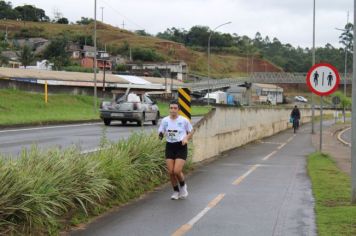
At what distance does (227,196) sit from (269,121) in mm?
22548

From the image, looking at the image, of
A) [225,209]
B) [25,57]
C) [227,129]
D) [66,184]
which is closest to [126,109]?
[227,129]

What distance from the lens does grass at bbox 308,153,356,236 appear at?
778 cm

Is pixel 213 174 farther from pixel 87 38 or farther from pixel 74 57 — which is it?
pixel 87 38

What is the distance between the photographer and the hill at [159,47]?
6752 inches

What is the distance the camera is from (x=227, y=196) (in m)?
10.5

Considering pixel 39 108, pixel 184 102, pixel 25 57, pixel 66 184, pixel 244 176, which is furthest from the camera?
pixel 25 57

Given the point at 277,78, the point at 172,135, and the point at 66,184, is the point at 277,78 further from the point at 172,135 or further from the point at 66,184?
the point at 66,184

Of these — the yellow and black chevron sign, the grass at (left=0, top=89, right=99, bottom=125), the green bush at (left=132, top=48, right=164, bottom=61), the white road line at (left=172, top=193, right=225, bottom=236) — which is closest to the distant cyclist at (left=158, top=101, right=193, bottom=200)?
the white road line at (left=172, top=193, right=225, bottom=236)

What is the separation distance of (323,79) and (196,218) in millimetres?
10050

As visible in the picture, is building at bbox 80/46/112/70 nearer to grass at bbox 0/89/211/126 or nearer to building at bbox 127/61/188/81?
building at bbox 127/61/188/81

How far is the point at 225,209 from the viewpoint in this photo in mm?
9234

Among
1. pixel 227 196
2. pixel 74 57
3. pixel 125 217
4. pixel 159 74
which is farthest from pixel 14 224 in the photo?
pixel 74 57

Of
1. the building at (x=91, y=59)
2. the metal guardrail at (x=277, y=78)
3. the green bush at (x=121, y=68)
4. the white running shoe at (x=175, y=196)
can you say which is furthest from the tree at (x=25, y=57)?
the white running shoe at (x=175, y=196)

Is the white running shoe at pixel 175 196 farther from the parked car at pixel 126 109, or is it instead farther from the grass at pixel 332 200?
the parked car at pixel 126 109
